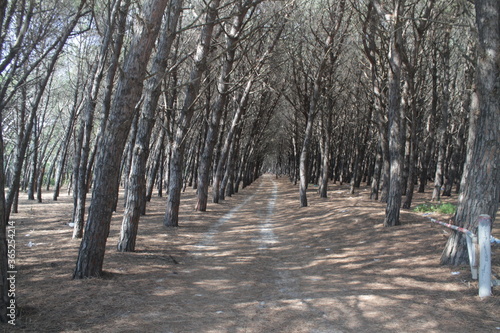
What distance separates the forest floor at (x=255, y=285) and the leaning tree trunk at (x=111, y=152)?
414 mm

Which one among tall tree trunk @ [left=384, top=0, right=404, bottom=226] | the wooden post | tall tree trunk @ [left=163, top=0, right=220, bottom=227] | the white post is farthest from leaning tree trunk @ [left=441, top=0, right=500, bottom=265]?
tall tree trunk @ [left=163, top=0, right=220, bottom=227]

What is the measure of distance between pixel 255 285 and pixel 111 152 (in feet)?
10.8

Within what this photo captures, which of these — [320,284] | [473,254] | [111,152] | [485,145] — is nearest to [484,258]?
[473,254]

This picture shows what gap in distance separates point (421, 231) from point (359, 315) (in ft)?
19.5

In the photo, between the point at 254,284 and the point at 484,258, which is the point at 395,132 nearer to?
the point at 484,258

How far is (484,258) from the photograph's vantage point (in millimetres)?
5637

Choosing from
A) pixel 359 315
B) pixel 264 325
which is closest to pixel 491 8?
pixel 359 315

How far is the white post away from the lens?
561cm

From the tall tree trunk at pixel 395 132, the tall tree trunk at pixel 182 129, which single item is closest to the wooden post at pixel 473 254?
the tall tree trunk at pixel 395 132

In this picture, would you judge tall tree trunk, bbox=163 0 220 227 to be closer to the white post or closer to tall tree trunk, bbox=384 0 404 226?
tall tree trunk, bbox=384 0 404 226

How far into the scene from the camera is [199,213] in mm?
17234

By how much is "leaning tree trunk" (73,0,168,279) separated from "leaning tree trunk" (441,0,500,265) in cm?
588

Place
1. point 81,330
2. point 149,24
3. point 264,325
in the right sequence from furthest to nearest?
1. point 149,24
2. point 264,325
3. point 81,330

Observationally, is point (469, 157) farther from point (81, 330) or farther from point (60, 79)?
point (60, 79)
